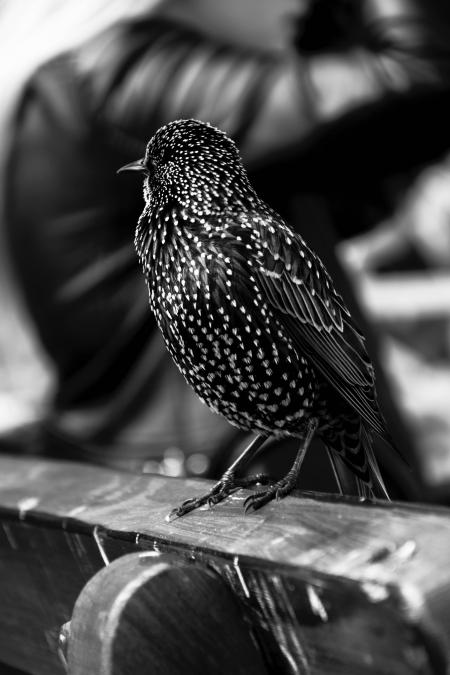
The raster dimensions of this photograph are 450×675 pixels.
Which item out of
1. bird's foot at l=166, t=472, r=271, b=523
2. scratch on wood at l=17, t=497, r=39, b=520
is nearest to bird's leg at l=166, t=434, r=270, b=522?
bird's foot at l=166, t=472, r=271, b=523

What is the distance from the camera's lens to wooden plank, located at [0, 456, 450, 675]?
772 mm

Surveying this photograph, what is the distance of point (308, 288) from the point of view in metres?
1.37

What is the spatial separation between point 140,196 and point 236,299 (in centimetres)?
93

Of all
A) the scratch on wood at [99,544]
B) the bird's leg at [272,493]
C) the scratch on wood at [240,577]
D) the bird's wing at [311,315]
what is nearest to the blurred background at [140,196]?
the bird's wing at [311,315]

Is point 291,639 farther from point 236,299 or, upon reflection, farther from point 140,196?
point 140,196

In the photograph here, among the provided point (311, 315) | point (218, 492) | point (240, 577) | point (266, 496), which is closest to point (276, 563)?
point (240, 577)

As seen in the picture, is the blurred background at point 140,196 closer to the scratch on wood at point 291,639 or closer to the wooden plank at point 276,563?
the wooden plank at point 276,563

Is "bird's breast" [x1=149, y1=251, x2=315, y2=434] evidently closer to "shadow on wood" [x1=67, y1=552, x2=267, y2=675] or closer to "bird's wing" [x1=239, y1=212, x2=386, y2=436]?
"bird's wing" [x1=239, y1=212, x2=386, y2=436]

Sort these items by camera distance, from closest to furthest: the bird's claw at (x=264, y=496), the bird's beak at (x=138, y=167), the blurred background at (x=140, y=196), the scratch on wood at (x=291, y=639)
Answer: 1. the scratch on wood at (x=291, y=639)
2. the bird's claw at (x=264, y=496)
3. the bird's beak at (x=138, y=167)
4. the blurred background at (x=140, y=196)

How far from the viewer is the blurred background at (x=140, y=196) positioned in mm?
2020

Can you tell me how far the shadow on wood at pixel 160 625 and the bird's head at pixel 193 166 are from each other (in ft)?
1.66

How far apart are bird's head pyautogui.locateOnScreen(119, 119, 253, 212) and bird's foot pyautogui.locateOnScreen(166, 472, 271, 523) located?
0.35 meters

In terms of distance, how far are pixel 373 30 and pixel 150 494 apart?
4.01 feet

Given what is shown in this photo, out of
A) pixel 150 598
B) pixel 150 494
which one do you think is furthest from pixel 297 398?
pixel 150 598
